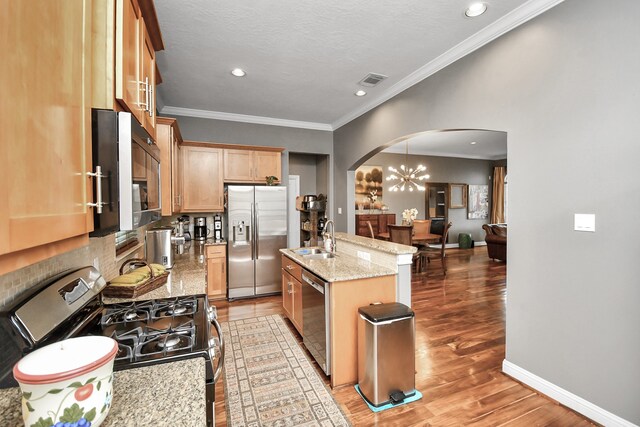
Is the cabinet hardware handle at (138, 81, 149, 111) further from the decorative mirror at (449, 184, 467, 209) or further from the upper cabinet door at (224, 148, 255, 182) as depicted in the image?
the decorative mirror at (449, 184, 467, 209)

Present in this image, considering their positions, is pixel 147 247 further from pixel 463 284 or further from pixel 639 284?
pixel 463 284

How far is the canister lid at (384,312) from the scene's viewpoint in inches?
78.6

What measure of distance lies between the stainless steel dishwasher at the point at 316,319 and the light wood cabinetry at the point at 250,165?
Answer: 8.12ft

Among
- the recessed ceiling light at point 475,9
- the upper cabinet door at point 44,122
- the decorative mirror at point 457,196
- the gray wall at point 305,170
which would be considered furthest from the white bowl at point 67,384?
the decorative mirror at point 457,196

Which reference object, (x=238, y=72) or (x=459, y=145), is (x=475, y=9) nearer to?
(x=238, y=72)

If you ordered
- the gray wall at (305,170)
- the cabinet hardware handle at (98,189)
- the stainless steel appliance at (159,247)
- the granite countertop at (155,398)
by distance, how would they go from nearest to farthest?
the granite countertop at (155,398)
the cabinet hardware handle at (98,189)
the stainless steel appliance at (159,247)
the gray wall at (305,170)

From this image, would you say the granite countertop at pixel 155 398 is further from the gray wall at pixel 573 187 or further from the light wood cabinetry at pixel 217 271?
the light wood cabinetry at pixel 217 271

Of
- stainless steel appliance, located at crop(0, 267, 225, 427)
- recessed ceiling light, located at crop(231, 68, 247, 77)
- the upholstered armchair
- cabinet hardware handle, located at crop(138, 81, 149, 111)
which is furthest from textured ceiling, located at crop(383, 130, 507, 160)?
stainless steel appliance, located at crop(0, 267, 225, 427)

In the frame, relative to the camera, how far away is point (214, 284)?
14.1ft

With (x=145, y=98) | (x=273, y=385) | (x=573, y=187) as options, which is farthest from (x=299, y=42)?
(x=273, y=385)

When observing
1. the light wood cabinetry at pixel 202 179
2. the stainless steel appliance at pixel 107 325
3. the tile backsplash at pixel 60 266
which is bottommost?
the stainless steel appliance at pixel 107 325

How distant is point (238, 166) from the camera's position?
15.2ft

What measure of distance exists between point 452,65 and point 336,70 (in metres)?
1.21

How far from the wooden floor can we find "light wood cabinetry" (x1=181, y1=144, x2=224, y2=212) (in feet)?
5.17
